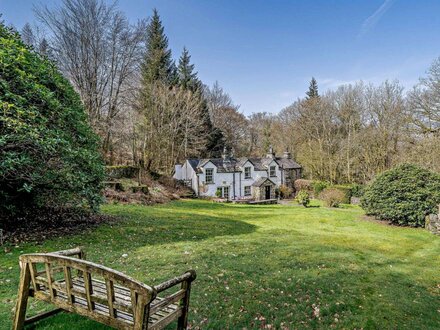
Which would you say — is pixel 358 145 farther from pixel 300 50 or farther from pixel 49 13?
pixel 49 13

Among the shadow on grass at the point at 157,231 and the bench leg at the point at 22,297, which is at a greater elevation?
the bench leg at the point at 22,297

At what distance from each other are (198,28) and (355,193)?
2358cm

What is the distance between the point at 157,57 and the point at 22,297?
3767cm

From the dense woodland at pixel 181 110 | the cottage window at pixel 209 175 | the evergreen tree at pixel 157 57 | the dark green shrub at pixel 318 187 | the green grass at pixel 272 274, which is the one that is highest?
the evergreen tree at pixel 157 57

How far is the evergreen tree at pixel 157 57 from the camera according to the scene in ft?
118

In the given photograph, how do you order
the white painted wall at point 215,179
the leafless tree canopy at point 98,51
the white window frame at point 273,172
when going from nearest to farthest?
the leafless tree canopy at point 98,51 → the white painted wall at point 215,179 → the white window frame at point 273,172

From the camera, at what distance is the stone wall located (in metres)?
13.2

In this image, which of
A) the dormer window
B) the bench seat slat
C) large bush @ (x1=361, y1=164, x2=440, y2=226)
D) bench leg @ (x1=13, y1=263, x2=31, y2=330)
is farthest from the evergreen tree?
the bench seat slat

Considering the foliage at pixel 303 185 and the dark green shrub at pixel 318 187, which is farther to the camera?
the foliage at pixel 303 185

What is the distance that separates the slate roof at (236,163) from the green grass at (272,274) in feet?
70.5

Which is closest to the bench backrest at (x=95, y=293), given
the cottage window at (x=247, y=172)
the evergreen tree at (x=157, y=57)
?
the cottage window at (x=247, y=172)

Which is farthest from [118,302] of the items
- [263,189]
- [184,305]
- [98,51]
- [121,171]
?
[263,189]

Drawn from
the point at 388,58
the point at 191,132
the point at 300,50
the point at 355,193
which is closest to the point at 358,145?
the point at 355,193

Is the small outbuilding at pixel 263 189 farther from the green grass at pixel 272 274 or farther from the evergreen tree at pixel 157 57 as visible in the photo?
the green grass at pixel 272 274
